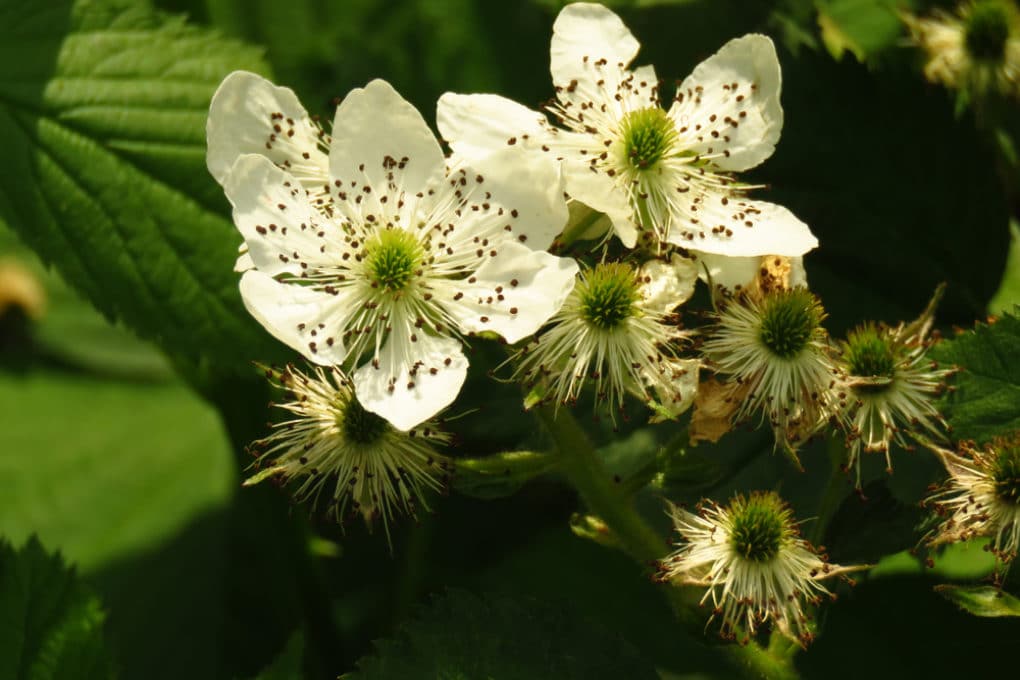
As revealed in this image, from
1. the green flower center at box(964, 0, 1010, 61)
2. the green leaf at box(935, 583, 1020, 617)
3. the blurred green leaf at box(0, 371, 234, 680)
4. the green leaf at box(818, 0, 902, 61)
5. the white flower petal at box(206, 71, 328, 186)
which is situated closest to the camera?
the green leaf at box(935, 583, 1020, 617)

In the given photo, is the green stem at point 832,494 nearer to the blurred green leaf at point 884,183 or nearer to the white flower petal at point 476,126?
the blurred green leaf at point 884,183

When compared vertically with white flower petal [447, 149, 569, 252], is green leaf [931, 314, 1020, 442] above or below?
below

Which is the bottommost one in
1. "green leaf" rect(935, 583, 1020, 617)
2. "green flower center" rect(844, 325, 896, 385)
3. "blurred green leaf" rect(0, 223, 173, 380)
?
"blurred green leaf" rect(0, 223, 173, 380)

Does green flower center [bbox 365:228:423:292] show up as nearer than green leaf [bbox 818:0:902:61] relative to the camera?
Yes

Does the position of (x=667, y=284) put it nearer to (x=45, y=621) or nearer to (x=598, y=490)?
(x=598, y=490)

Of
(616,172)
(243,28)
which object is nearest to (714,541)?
(616,172)

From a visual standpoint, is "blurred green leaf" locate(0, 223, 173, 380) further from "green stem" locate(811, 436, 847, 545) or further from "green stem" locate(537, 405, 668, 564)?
"green stem" locate(811, 436, 847, 545)

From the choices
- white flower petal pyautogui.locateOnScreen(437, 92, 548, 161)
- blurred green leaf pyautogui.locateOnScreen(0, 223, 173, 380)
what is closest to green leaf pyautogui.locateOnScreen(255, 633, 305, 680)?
white flower petal pyautogui.locateOnScreen(437, 92, 548, 161)
